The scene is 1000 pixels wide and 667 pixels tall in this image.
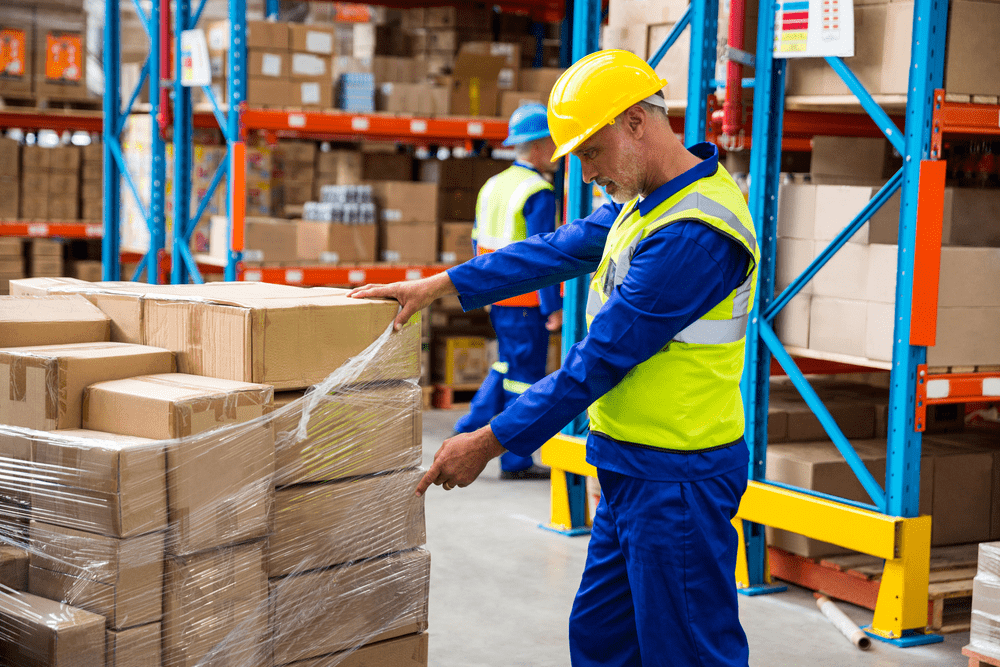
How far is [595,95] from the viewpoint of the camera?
280 centimetres

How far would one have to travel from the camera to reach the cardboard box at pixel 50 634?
8.35 ft

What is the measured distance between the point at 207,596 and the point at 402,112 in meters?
6.35

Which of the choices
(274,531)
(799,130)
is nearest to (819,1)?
(799,130)

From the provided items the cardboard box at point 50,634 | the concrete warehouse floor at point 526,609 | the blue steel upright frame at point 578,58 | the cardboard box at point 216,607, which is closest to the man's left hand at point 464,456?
the cardboard box at point 216,607

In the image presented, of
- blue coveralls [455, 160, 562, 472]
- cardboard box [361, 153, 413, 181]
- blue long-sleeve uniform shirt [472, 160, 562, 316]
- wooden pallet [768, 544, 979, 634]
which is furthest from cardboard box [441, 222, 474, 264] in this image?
wooden pallet [768, 544, 979, 634]

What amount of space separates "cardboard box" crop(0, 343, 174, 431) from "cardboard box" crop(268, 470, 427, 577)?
0.52 metres

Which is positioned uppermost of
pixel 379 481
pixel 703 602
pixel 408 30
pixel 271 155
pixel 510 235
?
pixel 408 30

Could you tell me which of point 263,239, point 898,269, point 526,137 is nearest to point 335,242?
point 263,239

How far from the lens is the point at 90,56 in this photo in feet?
54.9

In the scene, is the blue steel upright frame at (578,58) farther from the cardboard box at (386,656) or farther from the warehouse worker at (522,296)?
the cardboard box at (386,656)

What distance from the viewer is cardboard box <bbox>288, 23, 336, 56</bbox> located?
796 cm

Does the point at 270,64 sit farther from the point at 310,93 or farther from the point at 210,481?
the point at 210,481

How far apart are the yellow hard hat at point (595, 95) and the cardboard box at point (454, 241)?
6.11 metres

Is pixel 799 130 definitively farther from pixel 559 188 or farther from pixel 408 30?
pixel 408 30
